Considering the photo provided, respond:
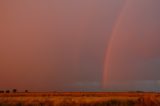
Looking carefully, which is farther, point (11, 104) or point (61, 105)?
point (11, 104)

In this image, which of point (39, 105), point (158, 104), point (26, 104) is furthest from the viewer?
point (26, 104)

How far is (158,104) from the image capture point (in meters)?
34.5

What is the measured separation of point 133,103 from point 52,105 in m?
8.98

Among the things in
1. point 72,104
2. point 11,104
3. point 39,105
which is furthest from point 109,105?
point 11,104

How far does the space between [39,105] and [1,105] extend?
16.9 ft

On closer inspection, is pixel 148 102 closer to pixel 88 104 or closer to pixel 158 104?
pixel 158 104

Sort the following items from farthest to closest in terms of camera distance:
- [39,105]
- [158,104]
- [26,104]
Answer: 1. [26,104]
2. [39,105]
3. [158,104]

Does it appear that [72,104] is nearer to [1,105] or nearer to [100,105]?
[100,105]

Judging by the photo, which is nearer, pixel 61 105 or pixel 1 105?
pixel 61 105

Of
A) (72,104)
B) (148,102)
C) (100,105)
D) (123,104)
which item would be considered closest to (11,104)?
(72,104)

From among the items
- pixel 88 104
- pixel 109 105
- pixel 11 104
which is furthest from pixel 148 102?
pixel 11 104

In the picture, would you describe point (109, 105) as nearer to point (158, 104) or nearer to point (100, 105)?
point (100, 105)

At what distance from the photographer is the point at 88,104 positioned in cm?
3872

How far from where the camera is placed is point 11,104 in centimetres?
3984
